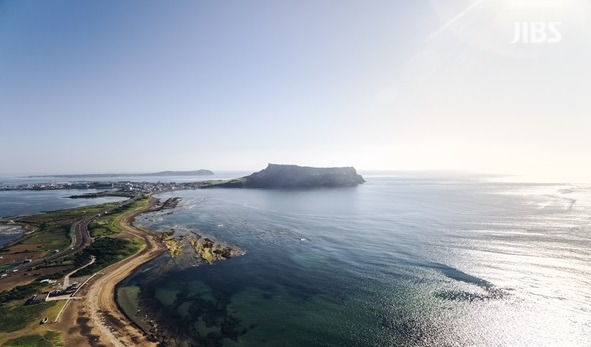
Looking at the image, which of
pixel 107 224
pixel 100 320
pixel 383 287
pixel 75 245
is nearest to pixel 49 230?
pixel 107 224

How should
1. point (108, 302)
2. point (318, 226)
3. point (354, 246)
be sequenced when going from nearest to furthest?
point (108, 302) → point (354, 246) → point (318, 226)

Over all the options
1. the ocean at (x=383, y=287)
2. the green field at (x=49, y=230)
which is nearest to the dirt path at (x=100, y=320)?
the ocean at (x=383, y=287)

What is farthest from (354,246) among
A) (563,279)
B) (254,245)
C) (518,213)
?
Answer: (518,213)

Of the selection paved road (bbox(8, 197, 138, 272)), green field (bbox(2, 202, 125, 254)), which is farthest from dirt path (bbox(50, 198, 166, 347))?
green field (bbox(2, 202, 125, 254))

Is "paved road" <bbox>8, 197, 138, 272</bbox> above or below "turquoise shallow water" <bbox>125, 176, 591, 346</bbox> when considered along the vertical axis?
above

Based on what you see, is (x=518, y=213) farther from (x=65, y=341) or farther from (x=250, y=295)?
(x=65, y=341)

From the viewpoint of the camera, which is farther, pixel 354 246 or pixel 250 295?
pixel 354 246

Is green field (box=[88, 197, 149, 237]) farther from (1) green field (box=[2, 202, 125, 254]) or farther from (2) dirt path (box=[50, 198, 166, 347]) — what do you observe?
(2) dirt path (box=[50, 198, 166, 347])

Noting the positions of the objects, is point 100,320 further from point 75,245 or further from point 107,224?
point 107,224
